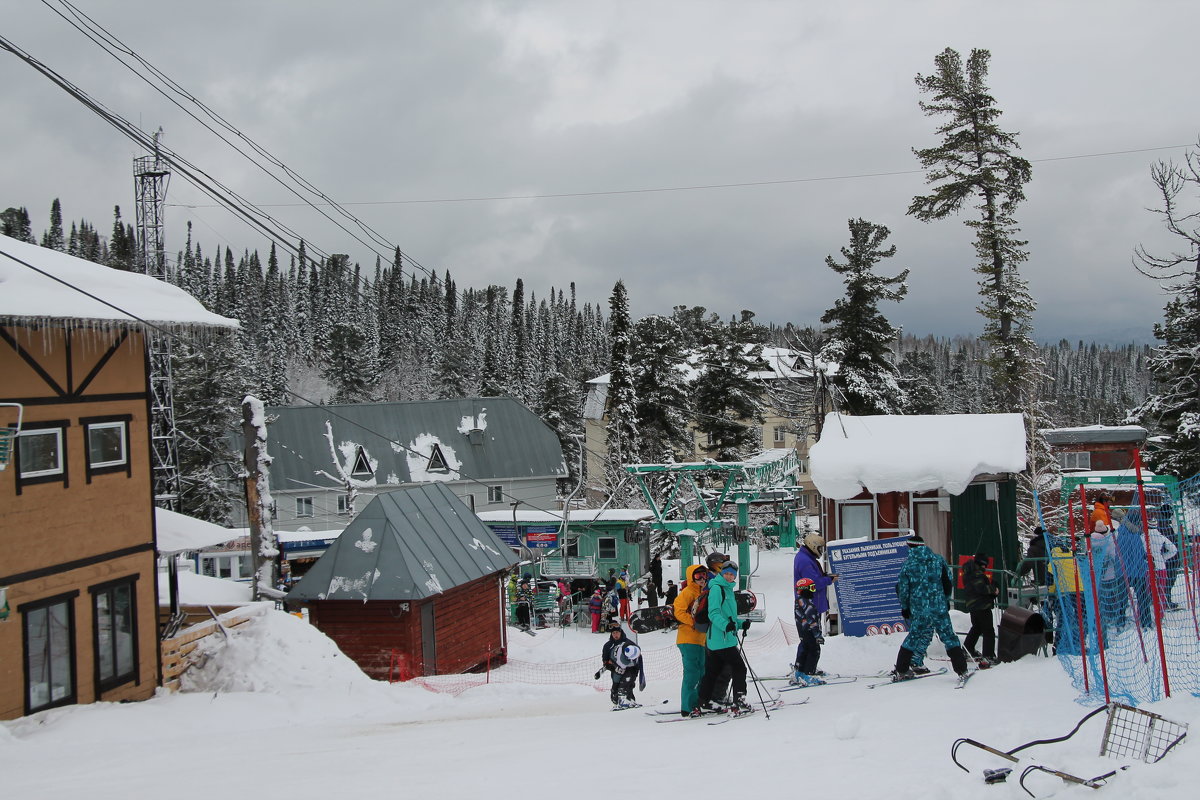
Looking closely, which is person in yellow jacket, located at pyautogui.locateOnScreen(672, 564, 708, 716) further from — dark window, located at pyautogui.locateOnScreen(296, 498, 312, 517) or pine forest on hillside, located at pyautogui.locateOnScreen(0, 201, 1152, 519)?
dark window, located at pyautogui.locateOnScreen(296, 498, 312, 517)

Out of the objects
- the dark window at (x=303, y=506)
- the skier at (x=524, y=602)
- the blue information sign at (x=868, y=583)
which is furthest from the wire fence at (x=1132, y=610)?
the dark window at (x=303, y=506)

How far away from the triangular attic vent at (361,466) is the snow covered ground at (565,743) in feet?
122

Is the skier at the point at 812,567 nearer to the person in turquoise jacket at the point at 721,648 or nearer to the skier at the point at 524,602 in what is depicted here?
the person in turquoise jacket at the point at 721,648

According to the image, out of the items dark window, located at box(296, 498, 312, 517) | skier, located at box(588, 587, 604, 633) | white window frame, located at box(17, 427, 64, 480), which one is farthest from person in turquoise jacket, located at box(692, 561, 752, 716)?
dark window, located at box(296, 498, 312, 517)

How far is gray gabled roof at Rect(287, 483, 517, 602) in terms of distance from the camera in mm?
18391

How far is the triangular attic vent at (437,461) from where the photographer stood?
171 feet

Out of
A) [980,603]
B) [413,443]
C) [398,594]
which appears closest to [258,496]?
[398,594]

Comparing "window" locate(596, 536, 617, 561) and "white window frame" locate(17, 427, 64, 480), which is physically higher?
"white window frame" locate(17, 427, 64, 480)

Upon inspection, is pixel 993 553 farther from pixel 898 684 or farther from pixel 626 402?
pixel 626 402

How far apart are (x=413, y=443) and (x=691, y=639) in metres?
44.5

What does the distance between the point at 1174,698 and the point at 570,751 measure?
504 cm

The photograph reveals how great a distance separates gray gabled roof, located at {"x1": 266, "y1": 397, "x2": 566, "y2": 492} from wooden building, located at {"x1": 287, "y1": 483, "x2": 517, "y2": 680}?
95.4 feet

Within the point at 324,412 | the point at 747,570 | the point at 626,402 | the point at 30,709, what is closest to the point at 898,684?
the point at 30,709

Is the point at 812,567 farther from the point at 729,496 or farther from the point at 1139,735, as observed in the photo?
the point at 729,496
